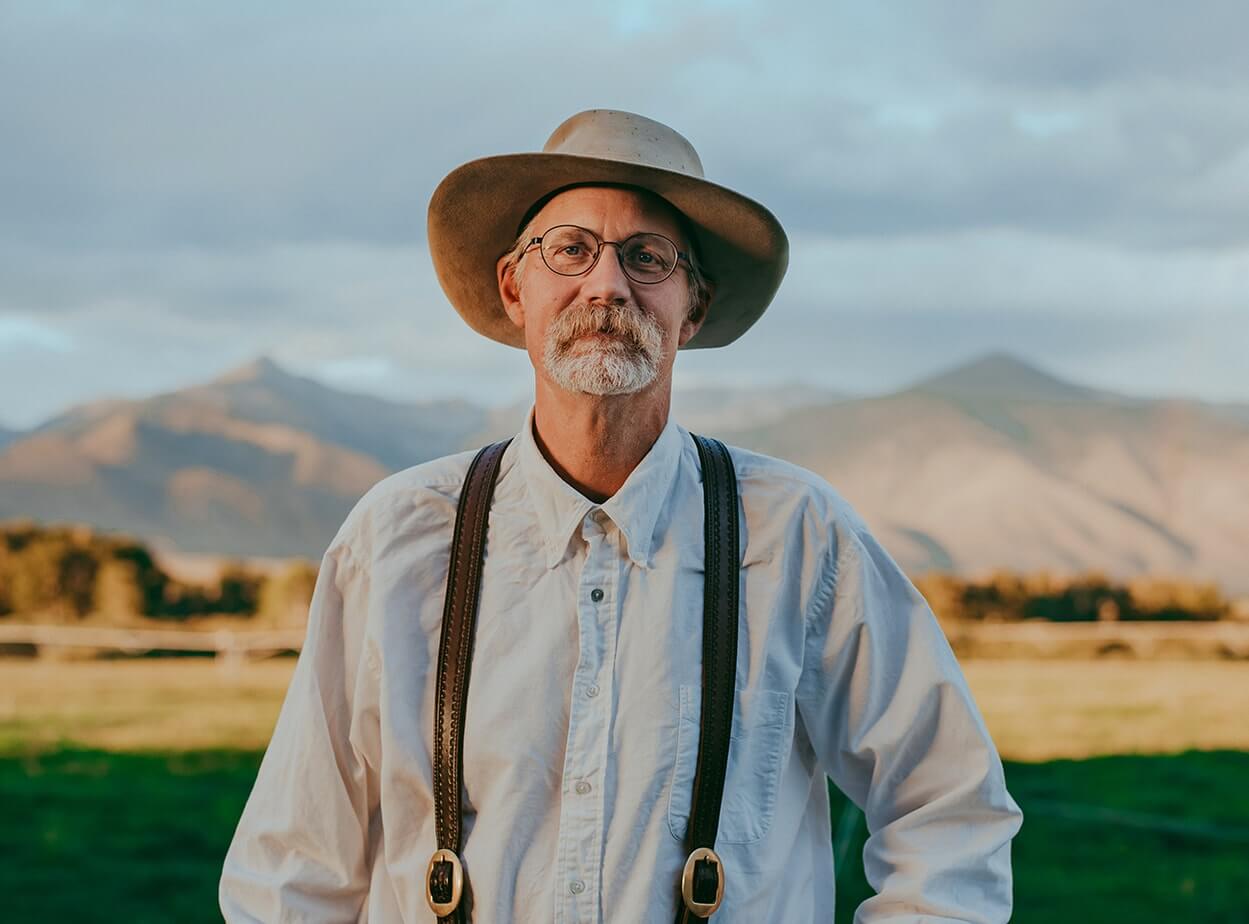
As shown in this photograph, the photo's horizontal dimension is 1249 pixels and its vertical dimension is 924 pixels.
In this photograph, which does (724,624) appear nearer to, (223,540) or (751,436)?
(223,540)

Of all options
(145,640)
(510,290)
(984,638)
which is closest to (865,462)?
(984,638)

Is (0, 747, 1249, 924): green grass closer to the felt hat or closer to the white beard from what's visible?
the felt hat

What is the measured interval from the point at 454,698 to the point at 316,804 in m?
0.23

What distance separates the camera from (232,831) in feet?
20.9

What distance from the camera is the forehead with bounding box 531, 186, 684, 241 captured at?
1624 millimetres

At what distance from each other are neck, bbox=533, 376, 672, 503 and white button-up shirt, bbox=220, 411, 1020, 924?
3cm

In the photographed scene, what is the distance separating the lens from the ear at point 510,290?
1805 millimetres

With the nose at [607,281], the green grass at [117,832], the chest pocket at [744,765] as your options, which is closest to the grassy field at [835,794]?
the green grass at [117,832]

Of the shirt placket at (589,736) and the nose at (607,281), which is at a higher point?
the nose at (607,281)

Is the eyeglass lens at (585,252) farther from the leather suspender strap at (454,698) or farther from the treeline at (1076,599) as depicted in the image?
the treeline at (1076,599)

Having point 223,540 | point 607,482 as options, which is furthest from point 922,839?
point 223,540

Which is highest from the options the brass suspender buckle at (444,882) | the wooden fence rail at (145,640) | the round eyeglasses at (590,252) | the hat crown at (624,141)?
the hat crown at (624,141)

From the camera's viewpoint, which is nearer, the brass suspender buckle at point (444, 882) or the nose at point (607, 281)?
the brass suspender buckle at point (444, 882)

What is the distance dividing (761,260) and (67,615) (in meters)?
7.70
